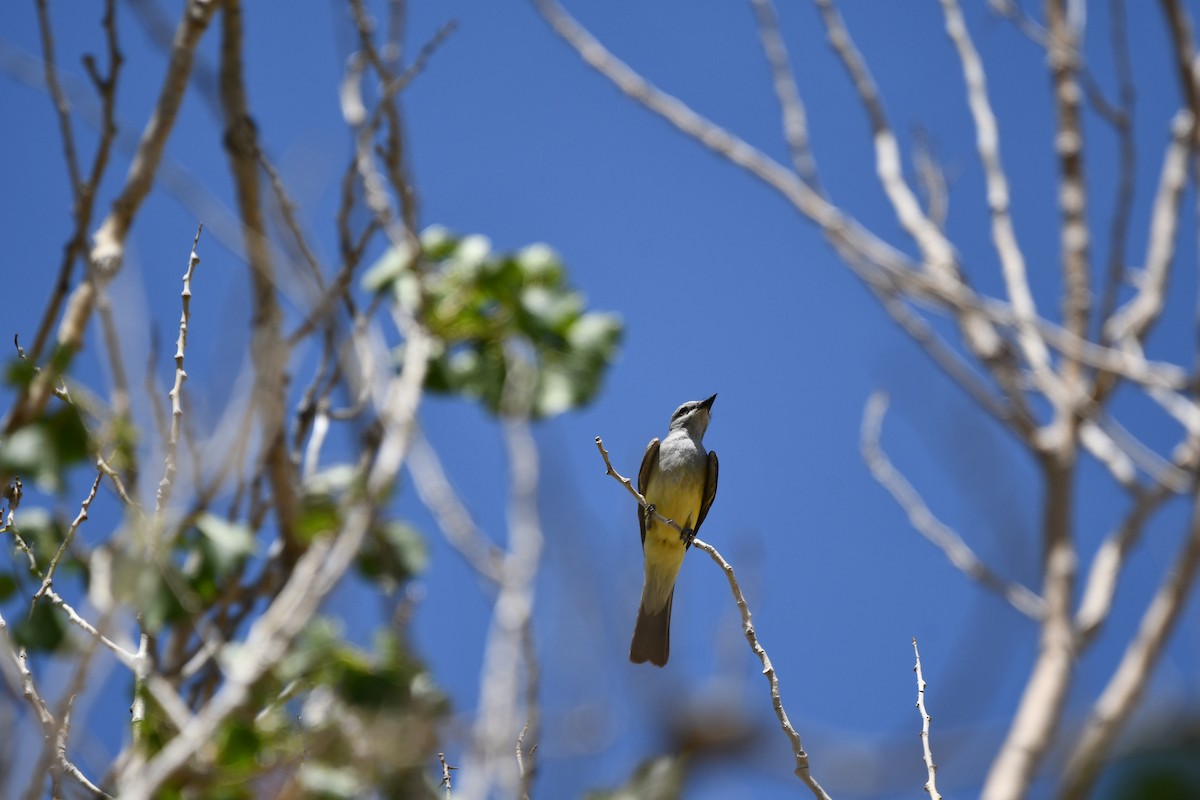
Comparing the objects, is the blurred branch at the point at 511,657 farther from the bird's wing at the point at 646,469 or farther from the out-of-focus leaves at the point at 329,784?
the bird's wing at the point at 646,469

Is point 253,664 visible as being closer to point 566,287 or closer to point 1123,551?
point 1123,551

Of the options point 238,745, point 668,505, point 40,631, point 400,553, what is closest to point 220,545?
point 238,745

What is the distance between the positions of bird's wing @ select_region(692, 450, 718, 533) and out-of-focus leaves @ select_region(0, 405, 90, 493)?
648 cm

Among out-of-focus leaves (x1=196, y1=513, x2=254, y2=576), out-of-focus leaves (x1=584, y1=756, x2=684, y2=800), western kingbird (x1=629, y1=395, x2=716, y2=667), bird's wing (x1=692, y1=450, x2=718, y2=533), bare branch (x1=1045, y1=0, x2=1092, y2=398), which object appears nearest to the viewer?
out-of-focus leaves (x1=584, y1=756, x2=684, y2=800)

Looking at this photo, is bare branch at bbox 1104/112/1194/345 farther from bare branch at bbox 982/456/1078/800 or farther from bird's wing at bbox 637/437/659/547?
bird's wing at bbox 637/437/659/547

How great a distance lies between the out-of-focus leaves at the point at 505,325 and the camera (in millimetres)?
4656

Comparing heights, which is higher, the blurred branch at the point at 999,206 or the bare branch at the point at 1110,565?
the blurred branch at the point at 999,206

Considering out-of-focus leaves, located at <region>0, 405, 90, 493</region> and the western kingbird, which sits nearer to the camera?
out-of-focus leaves, located at <region>0, 405, 90, 493</region>

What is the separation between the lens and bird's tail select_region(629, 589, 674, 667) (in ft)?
27.2

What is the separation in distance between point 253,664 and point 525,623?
48 centimetres

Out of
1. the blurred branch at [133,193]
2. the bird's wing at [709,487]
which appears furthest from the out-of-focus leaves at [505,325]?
the bird's wing at [709,487]

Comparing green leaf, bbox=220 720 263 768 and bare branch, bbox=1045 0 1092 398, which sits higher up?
bare branch, bbox=1045 0 1092 398

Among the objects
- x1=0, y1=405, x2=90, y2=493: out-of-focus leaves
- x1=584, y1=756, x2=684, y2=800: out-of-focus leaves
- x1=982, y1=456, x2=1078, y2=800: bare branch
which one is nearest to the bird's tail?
x1=584, y1=756, x2=684, y2=800: out-of-focus leaves

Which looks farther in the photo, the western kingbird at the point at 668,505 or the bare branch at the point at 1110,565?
the western kingbird at the point at 668,505
